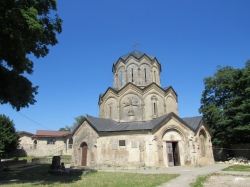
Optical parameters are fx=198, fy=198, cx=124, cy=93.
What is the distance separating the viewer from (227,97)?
88.4 ft

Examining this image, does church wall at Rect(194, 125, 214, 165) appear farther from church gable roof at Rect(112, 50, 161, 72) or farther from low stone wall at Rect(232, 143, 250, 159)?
church gable roof at Rect(112, 50, 161, 72)

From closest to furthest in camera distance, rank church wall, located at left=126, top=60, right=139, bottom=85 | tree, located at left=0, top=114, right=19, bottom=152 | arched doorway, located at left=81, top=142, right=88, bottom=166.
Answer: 1. arched doorway, located at left=81, top=142, right=88, bottom=166
2. church wall, located at left=126, top=60, right=139, bottom=85
3. tree, located at left=0, top=114, right=19, bottom=152

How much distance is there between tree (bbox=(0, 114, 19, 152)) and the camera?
2966 cm

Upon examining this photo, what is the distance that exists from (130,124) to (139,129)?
86.2 inches

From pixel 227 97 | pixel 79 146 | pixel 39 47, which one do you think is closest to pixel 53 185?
pixel 39 47

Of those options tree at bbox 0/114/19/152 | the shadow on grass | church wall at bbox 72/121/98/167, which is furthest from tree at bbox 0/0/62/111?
tree at bbox 0/114/19/152

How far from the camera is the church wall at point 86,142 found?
1947 centimetres

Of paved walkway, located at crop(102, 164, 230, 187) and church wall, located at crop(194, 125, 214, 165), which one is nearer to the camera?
paved walkway, located at crop(102, 164, 230, 187)

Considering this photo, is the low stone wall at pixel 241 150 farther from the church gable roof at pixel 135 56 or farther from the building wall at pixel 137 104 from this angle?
the church gable roof at pixel 135 56

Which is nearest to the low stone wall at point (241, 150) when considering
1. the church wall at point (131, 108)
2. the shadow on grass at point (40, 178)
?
the church wall at point (131, 108)

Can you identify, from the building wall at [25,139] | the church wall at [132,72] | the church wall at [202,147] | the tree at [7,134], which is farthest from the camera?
the building wall at [25,139]

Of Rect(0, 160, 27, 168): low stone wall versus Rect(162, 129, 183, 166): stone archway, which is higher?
Rect(162, 129, 183, 166): stone archway

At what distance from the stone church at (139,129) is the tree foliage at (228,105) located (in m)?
4.29

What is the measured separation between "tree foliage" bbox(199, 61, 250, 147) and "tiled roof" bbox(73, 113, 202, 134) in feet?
18.0
